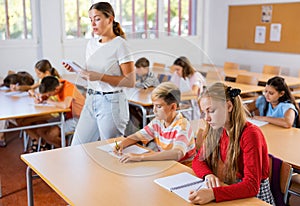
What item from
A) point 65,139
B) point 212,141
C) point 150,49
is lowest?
point 65,139

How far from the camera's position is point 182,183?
69.1 inches

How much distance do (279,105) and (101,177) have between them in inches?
70.9

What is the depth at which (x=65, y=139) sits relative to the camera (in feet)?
11.4

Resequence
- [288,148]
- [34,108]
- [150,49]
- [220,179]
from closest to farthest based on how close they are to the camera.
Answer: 1. [220,179]
2. [288,148]
3. [150,49]
4. [34,108]

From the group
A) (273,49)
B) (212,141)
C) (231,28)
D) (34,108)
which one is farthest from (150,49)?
(231,28)

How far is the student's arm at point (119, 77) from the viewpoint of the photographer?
2311mm

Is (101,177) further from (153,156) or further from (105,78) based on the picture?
(105,78)

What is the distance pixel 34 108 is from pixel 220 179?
80.0 inches

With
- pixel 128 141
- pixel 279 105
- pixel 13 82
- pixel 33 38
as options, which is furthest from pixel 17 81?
pixel 279 105

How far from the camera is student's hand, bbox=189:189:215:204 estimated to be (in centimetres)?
155

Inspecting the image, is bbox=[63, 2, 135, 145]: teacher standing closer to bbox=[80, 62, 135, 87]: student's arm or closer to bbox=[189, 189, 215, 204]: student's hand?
bbox=[80, 62, 135, 87]: student's arm

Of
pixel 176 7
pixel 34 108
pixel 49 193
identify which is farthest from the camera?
pixel 176 7

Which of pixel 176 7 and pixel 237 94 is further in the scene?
pixel 176 7

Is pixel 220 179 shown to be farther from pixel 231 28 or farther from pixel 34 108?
pixel 231 28
